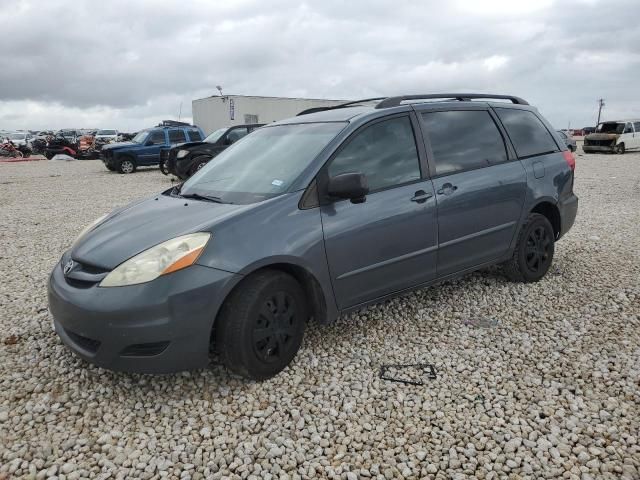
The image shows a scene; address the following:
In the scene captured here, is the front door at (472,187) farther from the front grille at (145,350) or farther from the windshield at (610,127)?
the windshield at (610,127)

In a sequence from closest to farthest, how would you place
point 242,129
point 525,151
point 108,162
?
point 525,151, point 242,129, point 108,162

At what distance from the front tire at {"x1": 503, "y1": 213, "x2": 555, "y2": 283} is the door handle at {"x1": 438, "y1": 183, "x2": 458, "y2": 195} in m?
1.04

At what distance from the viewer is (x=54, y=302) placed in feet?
9.19

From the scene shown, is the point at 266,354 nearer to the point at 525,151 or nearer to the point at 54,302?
the point at 54,302

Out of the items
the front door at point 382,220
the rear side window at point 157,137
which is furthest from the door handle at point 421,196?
the rear side window at point 157,137

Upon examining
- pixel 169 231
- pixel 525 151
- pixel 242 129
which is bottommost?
pixel 169 231

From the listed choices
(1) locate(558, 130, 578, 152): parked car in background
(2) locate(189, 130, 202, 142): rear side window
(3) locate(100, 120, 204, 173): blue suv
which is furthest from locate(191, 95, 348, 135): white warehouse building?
(1) locate(558, 130, 578, 152): parked car in background

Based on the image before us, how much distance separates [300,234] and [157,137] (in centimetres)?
1601

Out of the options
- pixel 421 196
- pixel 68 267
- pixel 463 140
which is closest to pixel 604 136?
pixel 463 140

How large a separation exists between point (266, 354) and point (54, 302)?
1287 millimetres

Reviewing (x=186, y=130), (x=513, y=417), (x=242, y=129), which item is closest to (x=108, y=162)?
(x=186, y=130)

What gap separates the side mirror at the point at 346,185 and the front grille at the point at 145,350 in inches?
51.1

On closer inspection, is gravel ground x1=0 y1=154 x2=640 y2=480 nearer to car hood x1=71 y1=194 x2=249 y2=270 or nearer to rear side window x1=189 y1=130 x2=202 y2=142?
car hood x1=71 y1=194 x2=249 y2=270

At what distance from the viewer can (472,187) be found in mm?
3689
